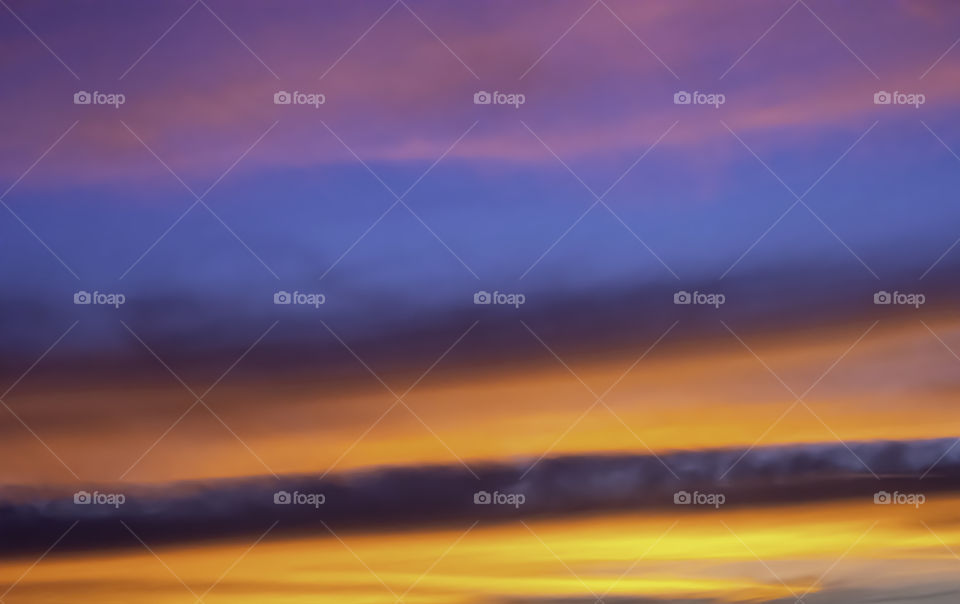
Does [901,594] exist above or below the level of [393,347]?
below

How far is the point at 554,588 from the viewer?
658 inches

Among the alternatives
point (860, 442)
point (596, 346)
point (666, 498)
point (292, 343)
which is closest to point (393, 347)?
point (292, 343)

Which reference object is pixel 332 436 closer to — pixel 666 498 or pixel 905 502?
pixel 666 498

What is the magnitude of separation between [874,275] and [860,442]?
6.29ft

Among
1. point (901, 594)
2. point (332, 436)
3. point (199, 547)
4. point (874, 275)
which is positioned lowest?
point (901, 594)

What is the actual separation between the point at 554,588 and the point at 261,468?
3.57 m

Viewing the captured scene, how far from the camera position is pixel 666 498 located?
1680 centimetres

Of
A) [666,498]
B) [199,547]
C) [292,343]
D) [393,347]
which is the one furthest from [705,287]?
[199,547]

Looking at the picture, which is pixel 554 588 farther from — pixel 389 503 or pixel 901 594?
pixel 901 594

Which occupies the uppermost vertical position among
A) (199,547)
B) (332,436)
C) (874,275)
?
(874,275)

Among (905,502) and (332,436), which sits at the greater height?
(332,436)

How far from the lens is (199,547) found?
16609 mm

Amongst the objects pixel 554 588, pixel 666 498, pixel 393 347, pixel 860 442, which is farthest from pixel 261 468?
pixel 860 442

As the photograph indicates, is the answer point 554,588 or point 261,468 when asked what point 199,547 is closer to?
point 261,468
